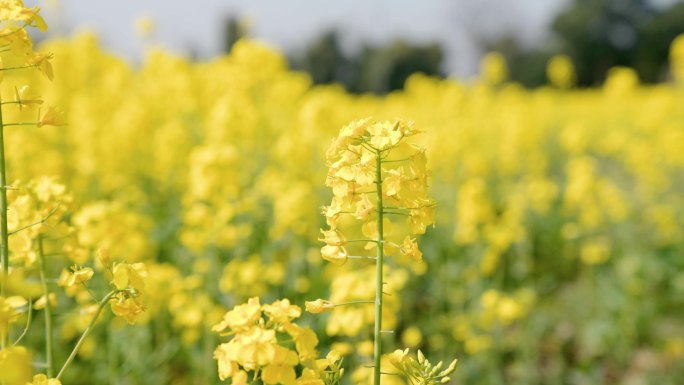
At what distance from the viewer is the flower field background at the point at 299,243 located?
3473 millimetres

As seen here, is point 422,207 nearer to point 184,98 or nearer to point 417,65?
point 184,98

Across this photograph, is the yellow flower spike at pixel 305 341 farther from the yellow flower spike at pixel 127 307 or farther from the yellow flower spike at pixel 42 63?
the yellow flower spike at pixel 42 63

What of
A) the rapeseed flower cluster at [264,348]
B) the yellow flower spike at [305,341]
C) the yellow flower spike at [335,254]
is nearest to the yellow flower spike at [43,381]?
the rapeseed flower cluster at [264,348]

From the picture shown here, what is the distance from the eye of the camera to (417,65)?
31.8 meters

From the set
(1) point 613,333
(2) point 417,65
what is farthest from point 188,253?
(2) point 417,65

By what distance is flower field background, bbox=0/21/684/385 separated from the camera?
347 cm

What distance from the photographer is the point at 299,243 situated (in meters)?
4.41

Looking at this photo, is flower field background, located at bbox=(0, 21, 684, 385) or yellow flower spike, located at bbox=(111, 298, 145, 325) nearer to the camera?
yellow flower spike, located at bbox=(111, 298, 145, 325)

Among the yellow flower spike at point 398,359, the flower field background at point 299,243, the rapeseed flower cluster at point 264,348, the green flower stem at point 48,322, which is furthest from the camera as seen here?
the flower field background at point 299,243

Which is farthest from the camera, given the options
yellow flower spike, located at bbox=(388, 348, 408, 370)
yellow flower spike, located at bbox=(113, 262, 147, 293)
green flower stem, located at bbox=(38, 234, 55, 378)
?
green flower stem, located at bbox=(38, 234, 55, 378)

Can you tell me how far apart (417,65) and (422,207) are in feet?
103

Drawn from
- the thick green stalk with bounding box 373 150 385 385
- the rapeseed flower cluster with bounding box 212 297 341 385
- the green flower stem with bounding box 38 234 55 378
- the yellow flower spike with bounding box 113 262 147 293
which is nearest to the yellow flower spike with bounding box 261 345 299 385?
the rapeseed flower cluster with bounding box 212 297 341 385

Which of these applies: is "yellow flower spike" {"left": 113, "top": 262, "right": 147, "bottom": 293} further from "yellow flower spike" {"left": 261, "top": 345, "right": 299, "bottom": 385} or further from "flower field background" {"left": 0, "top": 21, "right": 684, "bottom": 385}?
"yellow flower spike" {"left": 261, "top": 345, "right": 299, "bottom": 385}

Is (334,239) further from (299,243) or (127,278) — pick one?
(299,243)
